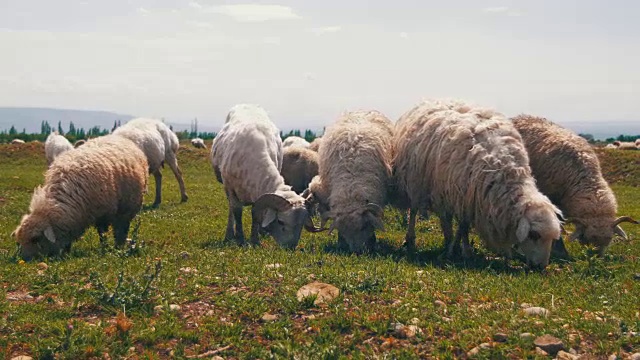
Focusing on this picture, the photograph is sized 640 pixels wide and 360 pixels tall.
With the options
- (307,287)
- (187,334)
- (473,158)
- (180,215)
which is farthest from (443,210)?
(180,215)

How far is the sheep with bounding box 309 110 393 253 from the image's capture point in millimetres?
11141

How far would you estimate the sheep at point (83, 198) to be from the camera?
33.4ft

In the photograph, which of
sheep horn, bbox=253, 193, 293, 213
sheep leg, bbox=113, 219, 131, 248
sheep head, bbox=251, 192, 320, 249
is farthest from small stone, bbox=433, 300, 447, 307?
sheep leg, bbox=113, 219, 131, 248

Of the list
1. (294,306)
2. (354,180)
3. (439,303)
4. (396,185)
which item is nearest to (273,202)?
(354,180)

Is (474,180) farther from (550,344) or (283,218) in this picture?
(550,344)

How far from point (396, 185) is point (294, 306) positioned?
598 centimetres

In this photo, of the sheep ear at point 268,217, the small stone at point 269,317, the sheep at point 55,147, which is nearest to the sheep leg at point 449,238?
the sheep ear at point 268,217

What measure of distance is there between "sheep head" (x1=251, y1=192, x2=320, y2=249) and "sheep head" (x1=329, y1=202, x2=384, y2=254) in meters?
0.73

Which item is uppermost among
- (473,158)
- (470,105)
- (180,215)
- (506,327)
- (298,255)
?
(470,105)

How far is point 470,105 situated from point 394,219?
4.73 m

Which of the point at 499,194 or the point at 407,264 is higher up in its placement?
the point at 499,194

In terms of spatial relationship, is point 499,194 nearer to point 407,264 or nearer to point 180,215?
point 407,264

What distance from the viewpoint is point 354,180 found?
11516 millimetres

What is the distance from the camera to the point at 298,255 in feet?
32.4
